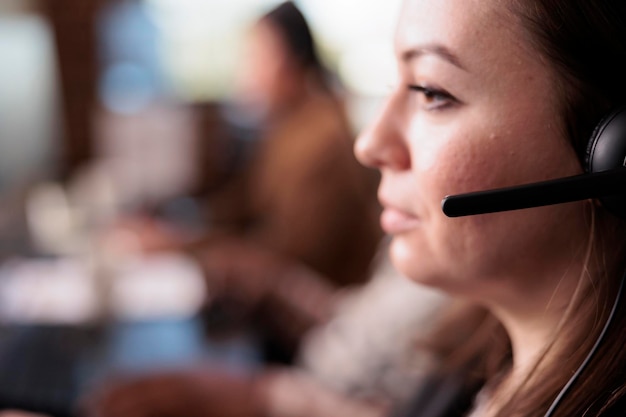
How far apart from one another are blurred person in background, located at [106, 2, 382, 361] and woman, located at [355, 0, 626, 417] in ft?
3.98

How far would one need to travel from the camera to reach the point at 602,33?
550 mm

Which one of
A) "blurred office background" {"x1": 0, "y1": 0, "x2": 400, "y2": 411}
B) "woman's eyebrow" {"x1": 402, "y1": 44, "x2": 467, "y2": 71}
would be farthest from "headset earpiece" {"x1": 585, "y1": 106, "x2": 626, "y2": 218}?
"blurred office background" {"x1": 0, "y1": 0, "x2": 400, "y2": 411}

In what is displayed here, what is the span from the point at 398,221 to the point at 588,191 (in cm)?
20

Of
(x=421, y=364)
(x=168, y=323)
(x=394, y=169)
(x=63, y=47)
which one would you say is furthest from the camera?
(x=63, y=47)

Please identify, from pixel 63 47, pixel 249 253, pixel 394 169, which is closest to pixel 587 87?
pixel 394 169

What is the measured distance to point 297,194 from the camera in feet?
6.83

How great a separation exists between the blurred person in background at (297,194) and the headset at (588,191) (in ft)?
4.29

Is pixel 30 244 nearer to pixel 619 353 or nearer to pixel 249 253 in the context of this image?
pixel 249 253

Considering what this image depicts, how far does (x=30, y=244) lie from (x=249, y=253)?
0.63m

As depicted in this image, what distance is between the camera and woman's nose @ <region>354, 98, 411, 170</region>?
66 centimetres

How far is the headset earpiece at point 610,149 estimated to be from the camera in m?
0.53

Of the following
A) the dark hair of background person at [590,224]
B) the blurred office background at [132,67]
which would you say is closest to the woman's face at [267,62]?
the blurred office background at [132,67]

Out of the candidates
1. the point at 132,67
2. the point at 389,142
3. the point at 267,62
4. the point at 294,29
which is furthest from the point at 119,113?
the point at 389,142

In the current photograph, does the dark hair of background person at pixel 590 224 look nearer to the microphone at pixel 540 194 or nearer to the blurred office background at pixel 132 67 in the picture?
the microphone at pixel 540 194
